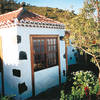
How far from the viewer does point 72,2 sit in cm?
551

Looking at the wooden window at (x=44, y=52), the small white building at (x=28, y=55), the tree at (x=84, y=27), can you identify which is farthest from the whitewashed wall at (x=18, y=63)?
the tree at (x=84, y=27)

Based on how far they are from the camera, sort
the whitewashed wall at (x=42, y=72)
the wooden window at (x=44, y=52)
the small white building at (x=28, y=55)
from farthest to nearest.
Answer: the wooden window at (x=44, y=52) < the whitewashed wall at (x=42, y=72) < the small white building at (x=28, y=55)

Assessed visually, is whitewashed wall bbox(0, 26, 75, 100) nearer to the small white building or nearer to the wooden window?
the small white building

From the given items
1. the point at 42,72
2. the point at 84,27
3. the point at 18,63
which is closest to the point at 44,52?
the point at 42,72

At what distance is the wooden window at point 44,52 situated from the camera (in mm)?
6348

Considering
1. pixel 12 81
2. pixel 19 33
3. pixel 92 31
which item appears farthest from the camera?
pixel 12 81

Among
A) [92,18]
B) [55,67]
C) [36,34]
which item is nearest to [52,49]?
[55,67]

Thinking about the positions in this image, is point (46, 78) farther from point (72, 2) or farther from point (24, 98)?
point (72, 2)

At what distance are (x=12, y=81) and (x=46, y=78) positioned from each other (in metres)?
1.82

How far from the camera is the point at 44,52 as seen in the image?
677cm

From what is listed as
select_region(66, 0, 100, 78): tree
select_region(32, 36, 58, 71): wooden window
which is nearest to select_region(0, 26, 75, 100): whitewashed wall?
select_region(32, 36, 58, 71): wooden window

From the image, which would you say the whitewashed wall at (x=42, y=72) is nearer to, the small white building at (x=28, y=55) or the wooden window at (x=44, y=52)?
the small white building at (x=28, y=55)

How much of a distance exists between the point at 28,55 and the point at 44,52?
115 cm

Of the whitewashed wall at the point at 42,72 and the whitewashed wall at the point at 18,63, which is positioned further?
the whitewashed wall at the point at 42,72
